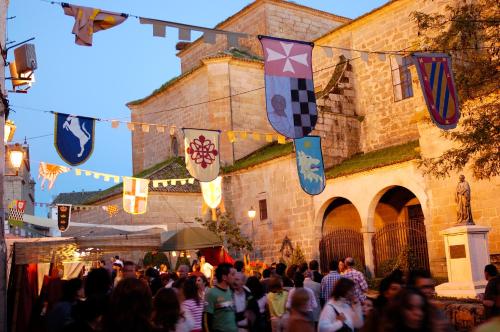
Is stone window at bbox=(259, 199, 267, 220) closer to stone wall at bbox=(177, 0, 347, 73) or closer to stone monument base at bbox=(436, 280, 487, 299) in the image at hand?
stone wall at bbox=(177, 0, 347, 73)

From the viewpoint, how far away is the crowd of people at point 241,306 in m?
3.69

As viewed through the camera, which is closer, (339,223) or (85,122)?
(85,122)

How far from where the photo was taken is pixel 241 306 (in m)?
6.61

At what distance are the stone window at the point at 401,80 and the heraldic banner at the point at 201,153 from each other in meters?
9.29

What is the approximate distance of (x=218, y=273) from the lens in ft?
20.3

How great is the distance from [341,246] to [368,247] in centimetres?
133

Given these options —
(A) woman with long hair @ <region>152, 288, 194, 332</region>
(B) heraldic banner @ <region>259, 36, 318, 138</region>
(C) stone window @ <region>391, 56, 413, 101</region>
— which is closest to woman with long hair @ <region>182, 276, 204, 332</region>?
(A) woman with long hair @ <region>152, 288, 194, 332</region>

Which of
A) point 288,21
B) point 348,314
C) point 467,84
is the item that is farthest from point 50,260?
point 288,21

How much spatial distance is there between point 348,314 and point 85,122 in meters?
9.57

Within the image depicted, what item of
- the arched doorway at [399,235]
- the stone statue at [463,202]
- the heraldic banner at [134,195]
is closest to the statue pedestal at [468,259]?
the stone statue at [463,202]

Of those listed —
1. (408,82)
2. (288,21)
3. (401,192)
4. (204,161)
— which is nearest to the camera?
(204,161)

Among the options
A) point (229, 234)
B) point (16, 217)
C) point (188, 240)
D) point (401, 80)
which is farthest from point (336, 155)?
point (16, 217)

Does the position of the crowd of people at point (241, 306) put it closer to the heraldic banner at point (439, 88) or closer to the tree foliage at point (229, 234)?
the heraldic banner at point (439, 88)

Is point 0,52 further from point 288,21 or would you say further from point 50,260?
point 288,21
